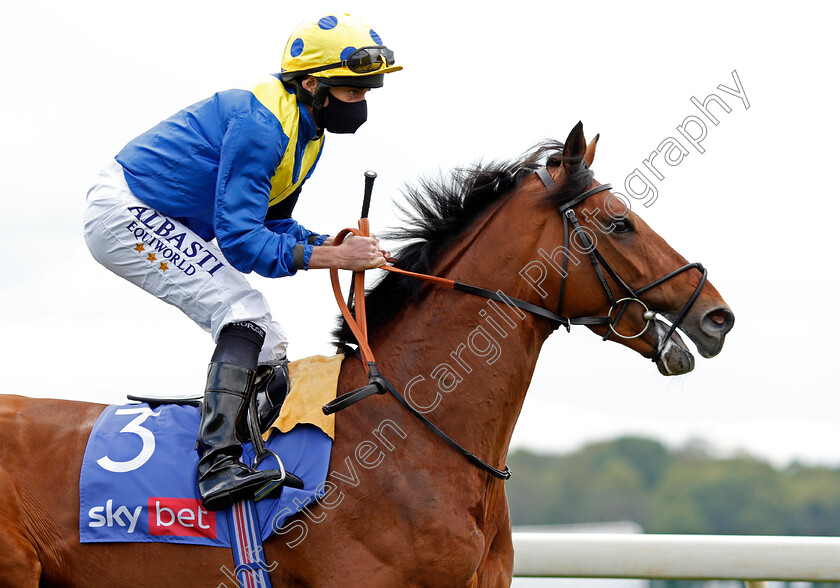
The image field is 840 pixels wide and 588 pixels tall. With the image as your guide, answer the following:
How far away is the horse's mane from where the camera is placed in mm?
3561

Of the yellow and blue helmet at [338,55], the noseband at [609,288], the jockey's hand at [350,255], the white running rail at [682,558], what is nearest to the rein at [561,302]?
the noseband at [609,288]

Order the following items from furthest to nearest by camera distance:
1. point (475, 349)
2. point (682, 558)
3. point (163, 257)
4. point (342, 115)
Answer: point (682, 558) → point (342, 115) → point (163, 257) → point (475, 349)

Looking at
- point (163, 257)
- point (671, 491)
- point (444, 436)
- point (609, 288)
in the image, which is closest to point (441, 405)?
point (444, 436)

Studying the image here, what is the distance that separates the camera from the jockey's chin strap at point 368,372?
331cm

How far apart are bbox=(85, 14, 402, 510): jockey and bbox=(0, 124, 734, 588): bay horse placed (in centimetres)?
27

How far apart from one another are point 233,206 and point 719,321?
6.12 feet

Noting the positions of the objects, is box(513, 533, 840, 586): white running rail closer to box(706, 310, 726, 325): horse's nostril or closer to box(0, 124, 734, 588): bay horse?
box(0, 124, 734, 588): bay horse

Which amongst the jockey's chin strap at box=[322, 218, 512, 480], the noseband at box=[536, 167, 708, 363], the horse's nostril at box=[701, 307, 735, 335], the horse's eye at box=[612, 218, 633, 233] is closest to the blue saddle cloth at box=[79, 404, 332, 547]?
the jockey's chin strap at box=[322, 218, 512, 480]

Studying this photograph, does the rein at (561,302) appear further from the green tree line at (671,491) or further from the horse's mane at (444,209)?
the green tree line at (671,491)

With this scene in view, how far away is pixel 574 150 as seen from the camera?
357 cm

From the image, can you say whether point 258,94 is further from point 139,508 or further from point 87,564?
point 87,564

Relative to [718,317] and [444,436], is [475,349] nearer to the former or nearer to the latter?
[444,436]

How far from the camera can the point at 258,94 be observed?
3.46 meters

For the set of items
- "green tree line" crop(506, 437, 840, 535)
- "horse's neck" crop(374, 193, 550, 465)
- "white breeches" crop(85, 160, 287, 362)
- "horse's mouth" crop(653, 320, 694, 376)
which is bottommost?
"green tree line" crop(506, 437, 840, 535)
